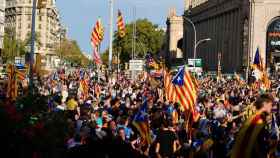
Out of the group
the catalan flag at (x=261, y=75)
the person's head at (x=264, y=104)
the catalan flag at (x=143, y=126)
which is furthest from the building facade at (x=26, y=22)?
the person's head at (x=264, y=104)

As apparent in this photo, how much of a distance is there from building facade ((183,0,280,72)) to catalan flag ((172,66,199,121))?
2124 inches

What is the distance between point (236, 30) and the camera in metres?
89.3

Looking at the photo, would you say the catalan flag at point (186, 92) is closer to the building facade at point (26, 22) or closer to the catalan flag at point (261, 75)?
the catalan flag at point (261, 75)

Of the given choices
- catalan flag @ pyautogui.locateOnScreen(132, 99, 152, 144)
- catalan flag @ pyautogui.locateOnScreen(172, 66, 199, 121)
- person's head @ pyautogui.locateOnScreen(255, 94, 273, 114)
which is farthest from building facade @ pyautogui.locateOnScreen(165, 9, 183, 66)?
person's head @ pyautogui.locateOnScreen(255, 94, 273, 114)

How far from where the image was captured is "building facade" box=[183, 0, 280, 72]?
78.2 meters

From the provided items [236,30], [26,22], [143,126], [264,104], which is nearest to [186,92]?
[143,126]

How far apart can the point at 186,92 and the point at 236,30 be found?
6936cm

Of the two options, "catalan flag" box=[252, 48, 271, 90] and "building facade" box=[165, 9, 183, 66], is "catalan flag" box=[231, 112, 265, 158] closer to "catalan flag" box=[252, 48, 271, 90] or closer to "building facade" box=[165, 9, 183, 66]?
"catalan flag" box=[252, 48, 271, 90]

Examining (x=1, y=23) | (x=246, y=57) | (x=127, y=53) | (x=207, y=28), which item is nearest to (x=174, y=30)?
(x=127, y=53)

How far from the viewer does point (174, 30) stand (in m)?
152

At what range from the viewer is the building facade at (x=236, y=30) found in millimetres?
78188

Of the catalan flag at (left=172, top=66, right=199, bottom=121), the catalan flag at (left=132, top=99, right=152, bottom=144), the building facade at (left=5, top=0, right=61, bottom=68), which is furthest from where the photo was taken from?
the building facade at (left=5, top=0, right=61, bottom=68)

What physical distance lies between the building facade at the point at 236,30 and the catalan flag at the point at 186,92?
177 feet

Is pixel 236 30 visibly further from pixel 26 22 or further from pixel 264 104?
pixel 26 22
